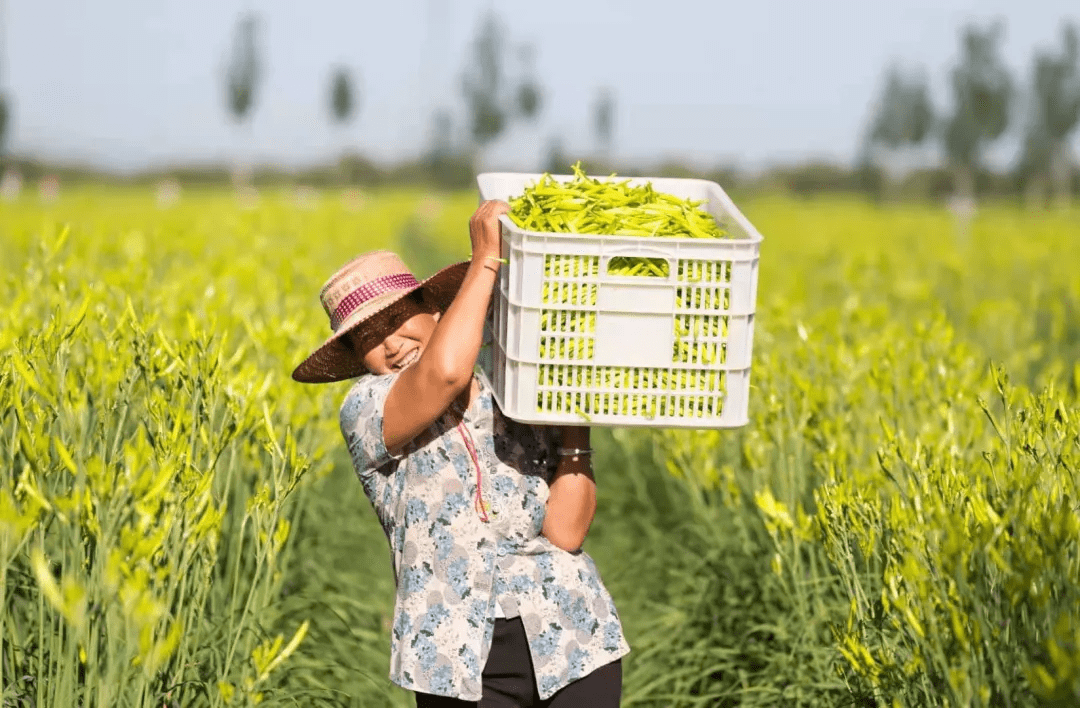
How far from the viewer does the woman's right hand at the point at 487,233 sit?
253cm

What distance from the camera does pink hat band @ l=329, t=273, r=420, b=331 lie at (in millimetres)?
2766

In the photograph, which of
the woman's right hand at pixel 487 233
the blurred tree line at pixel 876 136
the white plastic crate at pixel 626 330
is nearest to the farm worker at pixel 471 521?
the woman's right hand at pixel 487 233

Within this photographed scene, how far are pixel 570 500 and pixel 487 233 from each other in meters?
0.63

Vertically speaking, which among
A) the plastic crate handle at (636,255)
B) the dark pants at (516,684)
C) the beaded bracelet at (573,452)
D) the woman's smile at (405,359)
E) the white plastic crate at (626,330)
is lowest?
the dark pants at (516,684)

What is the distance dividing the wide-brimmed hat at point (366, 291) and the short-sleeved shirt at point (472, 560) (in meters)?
0.15

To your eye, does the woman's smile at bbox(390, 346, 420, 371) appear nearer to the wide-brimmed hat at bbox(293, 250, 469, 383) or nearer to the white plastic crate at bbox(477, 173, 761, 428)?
the wide-brimmed hat at bbox(293, 250, 469, 383)

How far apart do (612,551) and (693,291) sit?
3.46 m

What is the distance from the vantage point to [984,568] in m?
2.41

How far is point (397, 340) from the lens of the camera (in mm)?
2793

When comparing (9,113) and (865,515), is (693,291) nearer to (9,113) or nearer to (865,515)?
(865,515)

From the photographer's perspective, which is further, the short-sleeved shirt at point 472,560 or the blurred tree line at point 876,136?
the blurred tree line at point 876,136

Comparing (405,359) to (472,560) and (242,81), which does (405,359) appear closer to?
(472,560)

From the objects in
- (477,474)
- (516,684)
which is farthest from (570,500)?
(516,684)

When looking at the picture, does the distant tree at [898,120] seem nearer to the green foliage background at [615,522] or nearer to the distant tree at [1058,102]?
the distant tree at [1058,102]
